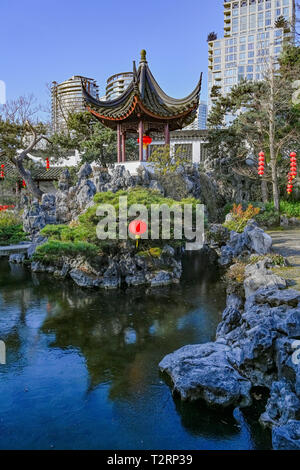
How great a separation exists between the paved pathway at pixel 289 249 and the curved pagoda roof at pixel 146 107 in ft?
26.3

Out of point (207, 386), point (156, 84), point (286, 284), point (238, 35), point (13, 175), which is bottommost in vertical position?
point (207, 386)

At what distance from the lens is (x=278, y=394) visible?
5.17 m

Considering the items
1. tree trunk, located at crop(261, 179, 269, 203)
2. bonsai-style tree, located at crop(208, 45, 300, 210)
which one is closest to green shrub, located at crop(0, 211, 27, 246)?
bonsai-style tree, located at crop(208, 45, 300, 210)

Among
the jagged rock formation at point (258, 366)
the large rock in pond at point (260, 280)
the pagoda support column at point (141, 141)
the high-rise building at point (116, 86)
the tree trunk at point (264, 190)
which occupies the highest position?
the high-rise building at point (116, 86)

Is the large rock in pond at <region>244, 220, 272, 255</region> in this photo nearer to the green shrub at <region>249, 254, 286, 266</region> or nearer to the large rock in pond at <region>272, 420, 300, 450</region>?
the green shrub at <region>249, 254, 286, 266</region>

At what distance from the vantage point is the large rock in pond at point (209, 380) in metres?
5.52

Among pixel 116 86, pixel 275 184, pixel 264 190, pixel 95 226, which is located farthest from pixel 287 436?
pixel 116 86

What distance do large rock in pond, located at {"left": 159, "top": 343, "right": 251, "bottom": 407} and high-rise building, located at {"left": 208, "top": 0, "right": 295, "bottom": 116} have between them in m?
57.2

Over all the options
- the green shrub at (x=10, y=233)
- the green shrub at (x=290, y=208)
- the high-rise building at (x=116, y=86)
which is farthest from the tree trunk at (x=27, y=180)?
the high-rise building at (x=116, y=86)

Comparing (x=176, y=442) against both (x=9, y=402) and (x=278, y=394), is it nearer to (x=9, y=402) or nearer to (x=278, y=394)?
(x=278, y=394)

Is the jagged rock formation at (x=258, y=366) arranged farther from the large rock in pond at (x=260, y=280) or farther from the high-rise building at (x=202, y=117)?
the high-rise building at (x=202, y=117)

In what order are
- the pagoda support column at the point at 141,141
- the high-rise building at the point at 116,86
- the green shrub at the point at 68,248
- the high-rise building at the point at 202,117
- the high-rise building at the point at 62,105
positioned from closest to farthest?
the green shrub at the point at 68,248, the pagoda support column at the point at 141,141, the high-rise building at the point at 62,105, the high-rise building at the point at 116,86, the high-rise building at the point at 202,117

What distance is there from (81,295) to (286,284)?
638cm

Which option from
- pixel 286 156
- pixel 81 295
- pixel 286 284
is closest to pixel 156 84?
pixel 286 156
